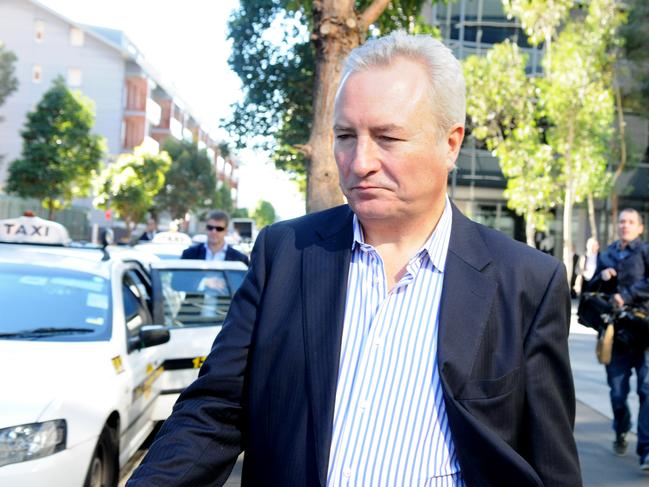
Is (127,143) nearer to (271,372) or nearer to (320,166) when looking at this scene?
(320,166)

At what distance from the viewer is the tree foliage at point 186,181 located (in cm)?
7038

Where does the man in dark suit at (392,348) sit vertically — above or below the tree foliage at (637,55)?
below

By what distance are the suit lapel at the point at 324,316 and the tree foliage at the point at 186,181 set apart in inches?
2717

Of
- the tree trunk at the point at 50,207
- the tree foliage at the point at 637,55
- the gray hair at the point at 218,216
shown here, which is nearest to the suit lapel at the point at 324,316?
the gray hair at the point at 218,216

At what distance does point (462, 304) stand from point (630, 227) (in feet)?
19.4

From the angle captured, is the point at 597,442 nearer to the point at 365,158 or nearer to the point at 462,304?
the point at 462,304

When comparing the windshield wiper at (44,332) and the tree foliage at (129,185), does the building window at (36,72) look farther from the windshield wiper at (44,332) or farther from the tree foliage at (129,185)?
the windshield wiper at (44,332)

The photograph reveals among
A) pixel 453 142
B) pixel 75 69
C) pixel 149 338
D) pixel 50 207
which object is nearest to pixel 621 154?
pixel 149 338

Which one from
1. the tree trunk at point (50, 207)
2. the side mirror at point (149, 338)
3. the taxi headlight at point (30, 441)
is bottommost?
the taxi headlight at point (30, 441)

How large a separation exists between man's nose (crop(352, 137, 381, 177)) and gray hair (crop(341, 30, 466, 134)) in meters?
0.16

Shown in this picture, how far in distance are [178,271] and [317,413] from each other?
20.6 feet

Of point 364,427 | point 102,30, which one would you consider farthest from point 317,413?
point 102,30

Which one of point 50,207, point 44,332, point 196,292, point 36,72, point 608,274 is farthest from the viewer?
point 36,72

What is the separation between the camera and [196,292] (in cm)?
805
